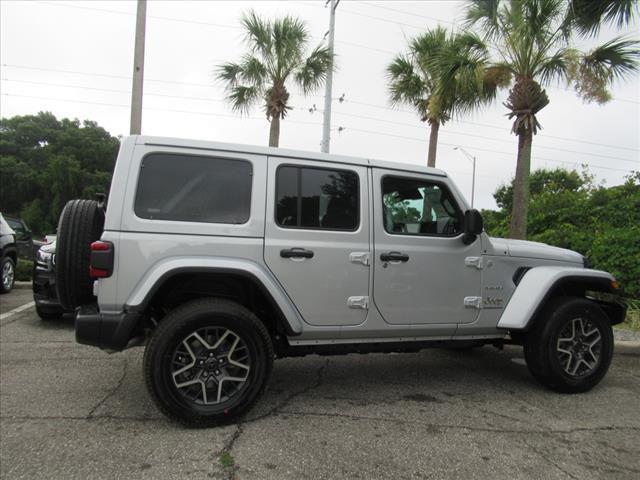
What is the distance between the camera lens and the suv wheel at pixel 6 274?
8.40 meters

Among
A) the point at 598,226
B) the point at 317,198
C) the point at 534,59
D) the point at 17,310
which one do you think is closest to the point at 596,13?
the point at 534,59

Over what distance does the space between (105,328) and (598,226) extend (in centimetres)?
1153

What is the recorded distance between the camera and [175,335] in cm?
319

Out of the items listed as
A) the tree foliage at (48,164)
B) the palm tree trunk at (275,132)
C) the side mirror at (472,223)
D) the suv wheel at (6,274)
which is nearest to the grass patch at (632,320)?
the side mirror at (472,223)

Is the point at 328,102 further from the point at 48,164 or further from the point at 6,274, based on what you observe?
the point at 48,164

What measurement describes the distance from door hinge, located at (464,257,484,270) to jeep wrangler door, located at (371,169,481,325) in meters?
0.02

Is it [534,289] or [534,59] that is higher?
[534,59]

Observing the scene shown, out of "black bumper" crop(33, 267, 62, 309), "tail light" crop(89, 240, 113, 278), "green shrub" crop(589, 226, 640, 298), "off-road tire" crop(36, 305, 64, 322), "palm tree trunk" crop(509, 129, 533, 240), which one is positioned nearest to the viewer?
"tail light" crop(89, 240, 113, 278)

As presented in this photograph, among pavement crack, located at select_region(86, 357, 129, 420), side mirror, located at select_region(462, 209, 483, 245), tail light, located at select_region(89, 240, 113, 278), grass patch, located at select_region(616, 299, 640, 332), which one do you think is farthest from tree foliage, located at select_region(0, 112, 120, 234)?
side mirror, located at select_region(462, 209, 483, 245)

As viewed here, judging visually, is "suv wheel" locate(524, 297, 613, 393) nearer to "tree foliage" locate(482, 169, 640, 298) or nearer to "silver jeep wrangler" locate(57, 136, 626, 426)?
"silver jeep wrangler" locate(57, 136, 626, 426)

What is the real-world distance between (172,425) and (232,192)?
1.69 metres

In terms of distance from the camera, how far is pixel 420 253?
3.87m

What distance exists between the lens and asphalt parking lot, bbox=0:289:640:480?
9.30 ft

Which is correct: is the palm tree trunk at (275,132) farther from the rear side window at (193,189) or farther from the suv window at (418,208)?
the rear side window at (193,189)
